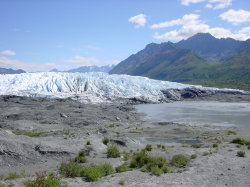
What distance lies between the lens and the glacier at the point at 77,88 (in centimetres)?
8738

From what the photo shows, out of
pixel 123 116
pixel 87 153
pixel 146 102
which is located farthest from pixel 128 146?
pixel 146 102

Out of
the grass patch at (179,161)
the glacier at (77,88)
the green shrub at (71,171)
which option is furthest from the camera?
the glacier at (77,88)

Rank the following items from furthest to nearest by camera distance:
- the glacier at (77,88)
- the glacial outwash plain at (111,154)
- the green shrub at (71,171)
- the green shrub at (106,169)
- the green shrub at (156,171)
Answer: the glacier at (77,88) < the green shrub at (106,169) < the green shrub at (156,171) < the green shrub at (71,171) < the glacial outwash plain at (111,154)

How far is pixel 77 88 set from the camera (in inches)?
3861

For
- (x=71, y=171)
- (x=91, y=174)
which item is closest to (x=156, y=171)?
(x=91, y=174)

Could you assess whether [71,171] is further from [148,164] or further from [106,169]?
[148,164]

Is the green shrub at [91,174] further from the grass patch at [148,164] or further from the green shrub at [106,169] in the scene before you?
the grass patch at [148,164]

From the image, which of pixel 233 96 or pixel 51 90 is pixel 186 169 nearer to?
pixel 51 90

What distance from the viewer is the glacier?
287 ft

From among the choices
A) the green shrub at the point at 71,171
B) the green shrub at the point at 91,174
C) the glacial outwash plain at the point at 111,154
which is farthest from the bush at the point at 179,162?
the green shrub at the point at 71,171

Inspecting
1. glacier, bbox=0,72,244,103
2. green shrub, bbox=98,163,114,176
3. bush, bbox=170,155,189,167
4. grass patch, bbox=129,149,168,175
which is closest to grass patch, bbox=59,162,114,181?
green shrub, bbox=98,163,114,176

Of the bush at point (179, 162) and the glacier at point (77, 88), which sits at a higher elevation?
the glacier at point (77, 88)

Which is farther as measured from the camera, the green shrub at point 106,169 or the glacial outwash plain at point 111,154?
the green shrub at point 106,169

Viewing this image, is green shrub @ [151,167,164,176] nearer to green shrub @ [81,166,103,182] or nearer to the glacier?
green shrub @ [81,166,103,182]
